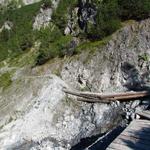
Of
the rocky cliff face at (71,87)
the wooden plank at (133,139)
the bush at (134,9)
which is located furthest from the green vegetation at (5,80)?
the wooden plank at (133,139)

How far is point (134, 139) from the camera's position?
18406mm

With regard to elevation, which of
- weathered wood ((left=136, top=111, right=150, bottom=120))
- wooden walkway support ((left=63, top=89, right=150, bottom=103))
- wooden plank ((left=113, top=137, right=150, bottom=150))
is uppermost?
wooden walkway support ((left=63, top=89, right=150, bottom=103))

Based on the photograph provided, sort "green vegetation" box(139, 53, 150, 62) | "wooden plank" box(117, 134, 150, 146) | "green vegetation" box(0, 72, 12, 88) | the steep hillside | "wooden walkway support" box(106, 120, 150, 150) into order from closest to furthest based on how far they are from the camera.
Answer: "wooden walkway support" box(106, 120, 150, 150), "wooden plank" box(117, 134, 150, 146), the steep hillside, "green vegetation" box(139, 53, 150, 62), "green vegetation" box(0, 72, 12, 88)

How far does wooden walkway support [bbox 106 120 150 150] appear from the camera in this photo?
698 inches

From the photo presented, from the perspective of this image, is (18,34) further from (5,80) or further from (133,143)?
(133,143)

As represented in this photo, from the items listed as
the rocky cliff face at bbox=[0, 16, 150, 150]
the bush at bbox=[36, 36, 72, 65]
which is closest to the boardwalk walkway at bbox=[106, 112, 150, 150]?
the rocky cliff face at bbox=[0, 16, 150, 150]

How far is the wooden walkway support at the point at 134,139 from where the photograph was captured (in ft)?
58.2

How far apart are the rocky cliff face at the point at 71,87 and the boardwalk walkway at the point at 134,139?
223 inches

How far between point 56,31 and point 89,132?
16.2m

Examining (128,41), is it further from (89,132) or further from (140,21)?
(89,132)

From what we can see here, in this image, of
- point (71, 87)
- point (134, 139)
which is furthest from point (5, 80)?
point (134, 139)

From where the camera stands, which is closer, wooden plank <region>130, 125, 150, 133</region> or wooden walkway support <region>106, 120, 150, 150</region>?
wooden walkway support <region>106, 120, 150, 150</region>

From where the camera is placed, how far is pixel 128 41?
3069cm

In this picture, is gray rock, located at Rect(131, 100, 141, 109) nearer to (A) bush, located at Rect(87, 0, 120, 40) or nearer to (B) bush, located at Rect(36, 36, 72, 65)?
(A) bush, located at Rect(87, 0, 120, 40)
